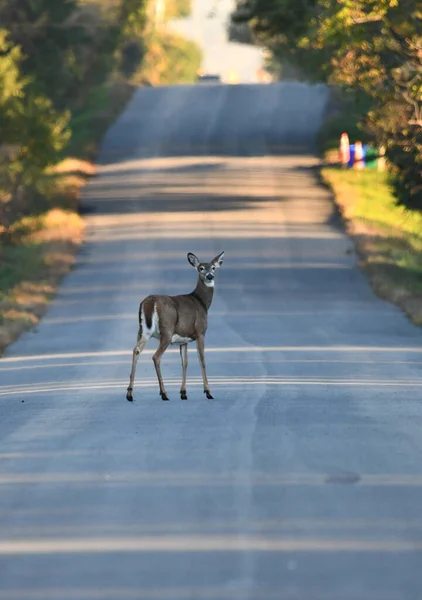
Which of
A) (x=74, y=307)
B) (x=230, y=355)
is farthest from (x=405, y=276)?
(x=230, y=355)

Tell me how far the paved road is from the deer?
46cm

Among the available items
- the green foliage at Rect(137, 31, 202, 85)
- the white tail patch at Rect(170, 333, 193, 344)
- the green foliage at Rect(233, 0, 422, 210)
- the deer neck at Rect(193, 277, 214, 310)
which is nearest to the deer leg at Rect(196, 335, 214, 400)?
the white tail patch at Rect(170, 333, 193, 344)

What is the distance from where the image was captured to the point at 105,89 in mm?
88625

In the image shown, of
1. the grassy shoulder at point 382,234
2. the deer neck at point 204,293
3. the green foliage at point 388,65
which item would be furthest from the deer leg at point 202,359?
the green foliage at point 388,65

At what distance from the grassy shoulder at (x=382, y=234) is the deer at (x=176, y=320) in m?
10.4

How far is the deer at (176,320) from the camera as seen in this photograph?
1706 cm

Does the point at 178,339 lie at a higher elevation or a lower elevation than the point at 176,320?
lower

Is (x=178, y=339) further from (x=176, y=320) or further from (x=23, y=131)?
(x=23, y=131)

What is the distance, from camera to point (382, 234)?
136 ft

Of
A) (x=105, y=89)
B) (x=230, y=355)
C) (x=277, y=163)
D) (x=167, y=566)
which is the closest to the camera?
(x=167, y=566)

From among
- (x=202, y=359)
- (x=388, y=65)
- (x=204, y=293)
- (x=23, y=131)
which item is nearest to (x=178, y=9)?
(x=23, y=131)

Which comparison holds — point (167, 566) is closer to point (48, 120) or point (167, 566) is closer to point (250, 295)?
point (250, 295)

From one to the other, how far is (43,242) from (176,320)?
990 inches

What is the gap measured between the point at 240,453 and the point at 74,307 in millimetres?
17896
